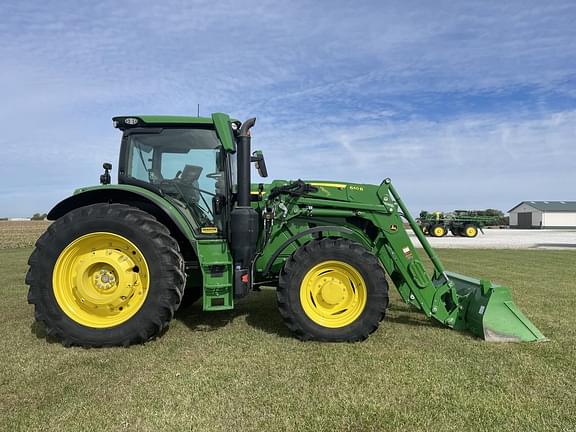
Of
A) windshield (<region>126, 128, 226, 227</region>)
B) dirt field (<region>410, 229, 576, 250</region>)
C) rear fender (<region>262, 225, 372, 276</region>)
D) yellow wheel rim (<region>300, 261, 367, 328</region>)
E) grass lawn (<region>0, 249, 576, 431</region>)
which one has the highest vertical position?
windshield (<region>126, 128, 226, 227</region>)

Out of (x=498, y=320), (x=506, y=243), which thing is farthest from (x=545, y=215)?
(x=498, y=320)

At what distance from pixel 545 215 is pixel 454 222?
37914 mm

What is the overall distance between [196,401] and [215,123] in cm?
298

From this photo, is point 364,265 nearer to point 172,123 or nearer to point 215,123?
point 215,123

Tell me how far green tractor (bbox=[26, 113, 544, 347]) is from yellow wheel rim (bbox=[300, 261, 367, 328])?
0.01 metres

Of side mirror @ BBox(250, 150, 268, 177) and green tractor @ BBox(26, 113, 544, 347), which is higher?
side mirror @ BBox(250, 150, 268, 177)

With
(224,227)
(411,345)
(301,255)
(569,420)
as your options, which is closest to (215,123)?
(224,227)

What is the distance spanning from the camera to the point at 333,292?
4793 mm

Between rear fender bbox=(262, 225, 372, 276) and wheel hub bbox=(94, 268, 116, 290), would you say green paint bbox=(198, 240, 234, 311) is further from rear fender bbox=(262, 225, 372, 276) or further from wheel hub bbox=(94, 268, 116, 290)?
wheel hub bbox=(94, 268, 116, 290)

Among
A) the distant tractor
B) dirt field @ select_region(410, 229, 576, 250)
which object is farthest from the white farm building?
dirt field @ select_region(410, 229, 576, 250)

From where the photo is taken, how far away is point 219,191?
5.20 metres

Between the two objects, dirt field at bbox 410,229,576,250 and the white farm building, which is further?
the white farm building

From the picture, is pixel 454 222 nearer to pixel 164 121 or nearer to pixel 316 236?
pixel 316 236

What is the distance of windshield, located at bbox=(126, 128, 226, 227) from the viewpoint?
516 cm
